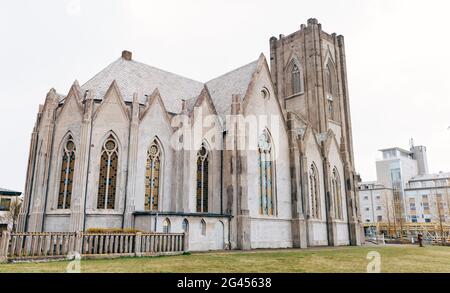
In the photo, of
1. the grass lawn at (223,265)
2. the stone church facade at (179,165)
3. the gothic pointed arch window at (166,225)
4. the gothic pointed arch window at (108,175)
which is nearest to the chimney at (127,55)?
the stone church facade at (179,165)

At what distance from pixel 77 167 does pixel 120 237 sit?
9193mm

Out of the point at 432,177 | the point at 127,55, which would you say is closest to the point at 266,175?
the point at 127,55

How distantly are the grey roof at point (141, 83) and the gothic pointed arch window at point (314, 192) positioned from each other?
15.4 metres

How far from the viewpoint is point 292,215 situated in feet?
108

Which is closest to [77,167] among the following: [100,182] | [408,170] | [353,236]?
[100,182]

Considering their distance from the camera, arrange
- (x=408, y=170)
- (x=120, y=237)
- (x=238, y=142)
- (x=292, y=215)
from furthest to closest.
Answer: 1. (x=408, y=170)
2. (x=292, y=215)
3. (x=238, y=142)
4. (x=120, y=237)

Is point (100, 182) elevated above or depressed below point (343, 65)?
below

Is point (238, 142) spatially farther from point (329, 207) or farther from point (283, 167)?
point (329, 207)

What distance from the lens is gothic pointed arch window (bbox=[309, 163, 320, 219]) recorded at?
118 ft

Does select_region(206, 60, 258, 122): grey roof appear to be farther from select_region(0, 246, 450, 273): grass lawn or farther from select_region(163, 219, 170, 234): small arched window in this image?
select_region(0, 246, 450, 273): grass lawn

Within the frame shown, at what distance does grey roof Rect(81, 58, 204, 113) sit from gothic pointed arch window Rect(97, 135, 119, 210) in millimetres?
4557

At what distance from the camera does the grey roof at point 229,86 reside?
33.3 metres

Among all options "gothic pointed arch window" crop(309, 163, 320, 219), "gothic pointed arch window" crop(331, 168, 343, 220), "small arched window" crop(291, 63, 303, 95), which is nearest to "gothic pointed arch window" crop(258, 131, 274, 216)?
"gothic pointed arch window" crop(309, 163, 320, 219)

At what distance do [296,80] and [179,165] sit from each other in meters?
26.6
